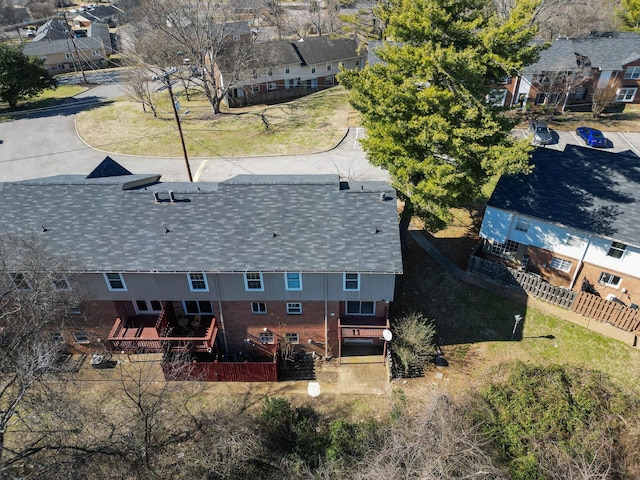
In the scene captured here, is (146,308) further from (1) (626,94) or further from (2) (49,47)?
(2) (49,47)

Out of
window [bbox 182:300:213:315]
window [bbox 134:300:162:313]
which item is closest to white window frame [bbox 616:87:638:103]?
window [bbox 182:300:213:315]

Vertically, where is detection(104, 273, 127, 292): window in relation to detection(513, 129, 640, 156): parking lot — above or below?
above

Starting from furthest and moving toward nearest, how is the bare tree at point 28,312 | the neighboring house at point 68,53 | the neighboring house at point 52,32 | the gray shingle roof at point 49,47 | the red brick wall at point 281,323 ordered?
the neighboring house at point 52,32 → the neighboring house at point 68,53 → the gray shingle roof at point 49,47 → the red brick wall at point 281,323 → the bare tree at point 28,312

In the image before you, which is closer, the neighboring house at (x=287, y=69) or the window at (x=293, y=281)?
the window at (x=293, y=281)

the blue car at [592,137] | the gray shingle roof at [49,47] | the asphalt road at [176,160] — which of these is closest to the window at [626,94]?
the asphalt road at [176,160]

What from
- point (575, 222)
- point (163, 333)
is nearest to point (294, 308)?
point (163, 333)

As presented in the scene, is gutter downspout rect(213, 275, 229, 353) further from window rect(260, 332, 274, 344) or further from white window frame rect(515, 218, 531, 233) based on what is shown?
white window frame rect(515, 218, 531, 233)

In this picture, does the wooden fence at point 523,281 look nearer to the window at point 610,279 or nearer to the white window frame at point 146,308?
the window at point 610,279
